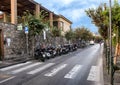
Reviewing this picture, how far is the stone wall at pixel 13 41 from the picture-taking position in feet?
79.1

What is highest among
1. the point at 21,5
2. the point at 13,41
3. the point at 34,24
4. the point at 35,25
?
the point at 21,5

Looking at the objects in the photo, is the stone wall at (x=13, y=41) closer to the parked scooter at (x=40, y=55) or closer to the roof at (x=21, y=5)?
the parked scooter at (x=40, y=55)

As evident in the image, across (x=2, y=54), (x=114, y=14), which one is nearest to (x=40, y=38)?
(x=2, y=54)

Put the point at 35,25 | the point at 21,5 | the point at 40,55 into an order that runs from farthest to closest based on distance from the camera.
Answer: the point at 21,5 < the point at 35,25 < the point at 40,55

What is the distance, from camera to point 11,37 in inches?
1009

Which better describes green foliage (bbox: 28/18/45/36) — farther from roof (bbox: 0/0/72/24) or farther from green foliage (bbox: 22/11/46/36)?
roof (bbox: 0/0/72/24)

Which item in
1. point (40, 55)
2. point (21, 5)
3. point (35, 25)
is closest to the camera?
point (40, 55)

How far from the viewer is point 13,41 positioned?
26.3 meters

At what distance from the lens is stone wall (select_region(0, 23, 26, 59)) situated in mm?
24109

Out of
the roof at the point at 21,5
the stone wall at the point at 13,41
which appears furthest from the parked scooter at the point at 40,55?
the roof at the point at 21,5

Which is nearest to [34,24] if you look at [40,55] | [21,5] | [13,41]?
[13,41]

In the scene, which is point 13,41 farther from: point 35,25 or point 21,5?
point 21,5

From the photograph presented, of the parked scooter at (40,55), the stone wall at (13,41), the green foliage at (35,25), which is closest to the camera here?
the stone wall at (13,41)

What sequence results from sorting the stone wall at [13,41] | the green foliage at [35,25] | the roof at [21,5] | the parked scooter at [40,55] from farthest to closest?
the roof at [21,5]
the green foliage at [35,25]
the parked scooter at [40,55]
the stone wall at [13,41]
